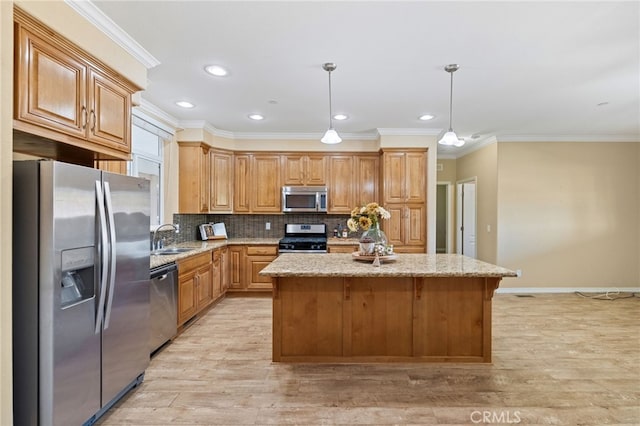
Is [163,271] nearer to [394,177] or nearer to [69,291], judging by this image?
[69,291]

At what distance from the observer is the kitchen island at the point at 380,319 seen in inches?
111

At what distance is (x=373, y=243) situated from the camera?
116 inches

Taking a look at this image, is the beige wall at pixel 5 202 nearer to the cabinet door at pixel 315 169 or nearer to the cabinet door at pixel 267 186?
the cabinet door at pixel 267 186

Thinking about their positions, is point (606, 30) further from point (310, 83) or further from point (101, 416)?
point (101, 416)

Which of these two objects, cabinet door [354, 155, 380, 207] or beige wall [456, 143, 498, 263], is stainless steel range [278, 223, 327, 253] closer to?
cabinet door [354, 155, 380, 207]

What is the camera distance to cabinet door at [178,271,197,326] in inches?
135

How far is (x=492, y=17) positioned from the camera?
2.08m

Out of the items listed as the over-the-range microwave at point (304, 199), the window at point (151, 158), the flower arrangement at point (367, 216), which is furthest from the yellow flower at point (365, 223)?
the window at point (151, 158)

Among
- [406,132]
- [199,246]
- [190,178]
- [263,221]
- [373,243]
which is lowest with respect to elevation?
[199,246]

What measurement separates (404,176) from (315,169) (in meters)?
1.45

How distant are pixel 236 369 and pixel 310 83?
276 centimetres

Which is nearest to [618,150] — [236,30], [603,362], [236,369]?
[603,362]

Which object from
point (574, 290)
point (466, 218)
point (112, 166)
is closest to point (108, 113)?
point (112, 166)
